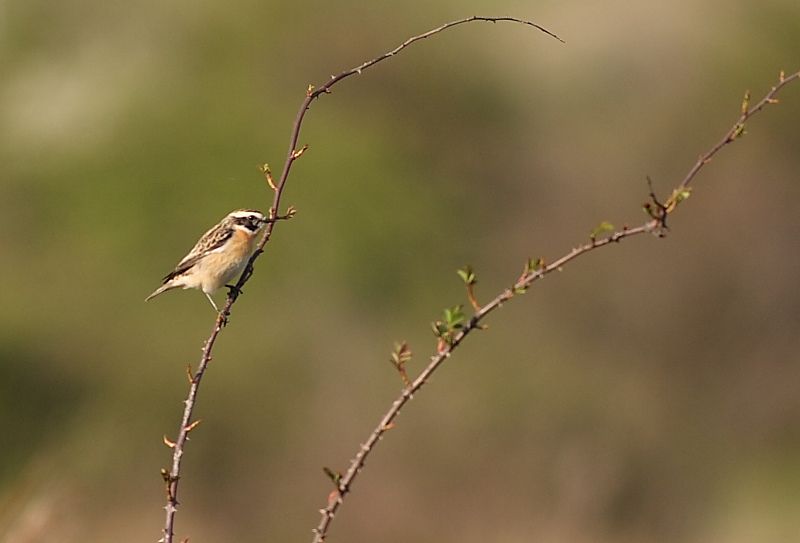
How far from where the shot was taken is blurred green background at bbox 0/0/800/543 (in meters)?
13.0

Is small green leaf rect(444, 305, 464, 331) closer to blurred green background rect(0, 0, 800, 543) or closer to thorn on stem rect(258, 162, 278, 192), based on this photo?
thorn on stem rect(258, 162, 278, 192)

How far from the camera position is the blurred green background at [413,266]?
13.0 metres

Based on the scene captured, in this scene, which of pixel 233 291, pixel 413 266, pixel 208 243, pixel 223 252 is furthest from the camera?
pixel 413 266

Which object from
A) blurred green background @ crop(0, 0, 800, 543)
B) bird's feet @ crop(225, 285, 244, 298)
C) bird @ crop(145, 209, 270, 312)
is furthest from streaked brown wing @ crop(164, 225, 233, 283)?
blurred green background @ crop(0, 0, 800, 543)

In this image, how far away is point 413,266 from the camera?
1521 cm

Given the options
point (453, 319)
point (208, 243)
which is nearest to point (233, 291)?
point (453, 319)

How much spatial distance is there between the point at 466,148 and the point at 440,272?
2789mm

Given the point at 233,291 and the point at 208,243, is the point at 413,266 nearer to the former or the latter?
the point at 208,243

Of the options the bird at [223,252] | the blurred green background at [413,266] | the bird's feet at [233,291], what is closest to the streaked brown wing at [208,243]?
the bird at [223,252]

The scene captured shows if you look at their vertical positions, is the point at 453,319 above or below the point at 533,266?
below

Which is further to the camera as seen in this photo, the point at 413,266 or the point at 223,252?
the point at 413,266

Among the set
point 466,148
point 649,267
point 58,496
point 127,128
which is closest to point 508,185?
point 466,148

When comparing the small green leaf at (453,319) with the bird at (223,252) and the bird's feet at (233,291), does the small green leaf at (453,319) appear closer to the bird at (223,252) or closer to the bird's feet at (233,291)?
the bird's feet at (233,291)

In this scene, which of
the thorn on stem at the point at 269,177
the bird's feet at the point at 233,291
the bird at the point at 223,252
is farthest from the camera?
the bird at the point at 223,252
